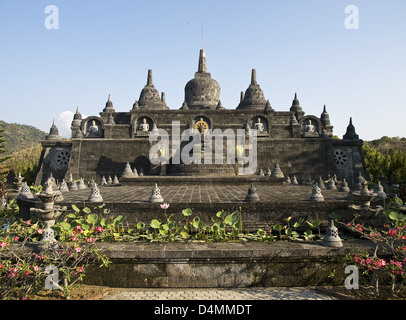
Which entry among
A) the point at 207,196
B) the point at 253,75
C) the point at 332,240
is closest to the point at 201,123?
the point at 253,75

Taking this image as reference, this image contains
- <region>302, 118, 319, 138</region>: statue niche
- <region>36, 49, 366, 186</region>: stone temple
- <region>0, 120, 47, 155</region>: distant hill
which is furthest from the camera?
<region>0, 120, 47, 155</region>: distant hill

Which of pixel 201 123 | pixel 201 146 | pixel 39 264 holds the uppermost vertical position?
pixel 201 123

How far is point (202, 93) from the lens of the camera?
3145 centimetres

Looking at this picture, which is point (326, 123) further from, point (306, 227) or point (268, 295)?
point (268, 295)

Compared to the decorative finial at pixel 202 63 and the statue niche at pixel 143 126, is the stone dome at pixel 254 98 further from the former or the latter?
the statue niche at pixel 143 126

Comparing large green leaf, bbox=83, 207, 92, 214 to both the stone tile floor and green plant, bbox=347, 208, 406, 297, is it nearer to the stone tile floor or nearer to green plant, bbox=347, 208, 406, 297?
the stone tile floor

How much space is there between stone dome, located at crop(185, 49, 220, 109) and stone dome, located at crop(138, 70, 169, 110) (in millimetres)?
3418

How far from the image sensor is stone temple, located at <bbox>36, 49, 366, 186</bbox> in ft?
57.2

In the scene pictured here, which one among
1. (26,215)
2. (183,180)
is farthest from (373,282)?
(183,180)

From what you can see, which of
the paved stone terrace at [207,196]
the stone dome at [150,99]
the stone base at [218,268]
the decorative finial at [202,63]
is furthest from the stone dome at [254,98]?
the stone base at [218,268]

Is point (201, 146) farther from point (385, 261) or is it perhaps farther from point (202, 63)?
point (202, 63)

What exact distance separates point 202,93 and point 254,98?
252 inches

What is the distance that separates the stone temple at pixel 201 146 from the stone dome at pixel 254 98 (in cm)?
3

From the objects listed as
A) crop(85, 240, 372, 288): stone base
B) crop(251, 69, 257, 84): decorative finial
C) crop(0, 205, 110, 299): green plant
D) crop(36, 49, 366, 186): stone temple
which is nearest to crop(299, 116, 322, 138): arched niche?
crop(36, 49, 366, 186): stone temple
